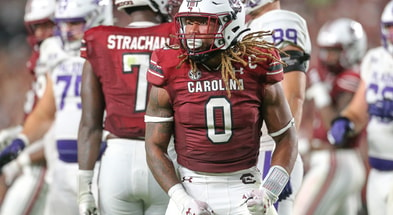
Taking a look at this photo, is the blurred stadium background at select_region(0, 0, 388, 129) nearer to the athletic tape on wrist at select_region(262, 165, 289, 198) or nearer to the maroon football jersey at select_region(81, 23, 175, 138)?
the maroon football jersey at select_region(81, 23, 175, 138)

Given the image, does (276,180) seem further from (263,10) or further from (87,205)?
(263,10)

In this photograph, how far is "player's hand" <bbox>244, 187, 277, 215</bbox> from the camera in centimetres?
394

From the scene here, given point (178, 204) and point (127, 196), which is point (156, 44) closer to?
point (127, 196)

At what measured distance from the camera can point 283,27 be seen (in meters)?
4.95

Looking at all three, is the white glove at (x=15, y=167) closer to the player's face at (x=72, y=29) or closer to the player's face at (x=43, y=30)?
the player's face at (x=43, y=30)

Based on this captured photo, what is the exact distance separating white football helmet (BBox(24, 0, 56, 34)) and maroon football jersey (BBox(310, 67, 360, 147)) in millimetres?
2459

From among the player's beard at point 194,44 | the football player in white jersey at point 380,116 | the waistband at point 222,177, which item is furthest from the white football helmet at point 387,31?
the player's beard at point 194,44

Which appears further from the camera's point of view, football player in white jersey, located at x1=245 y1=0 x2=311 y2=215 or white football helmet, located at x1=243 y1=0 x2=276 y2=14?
white football helmet, located at x1=243 y1=0 x2=276 y2=14

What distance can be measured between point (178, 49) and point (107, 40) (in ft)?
2.72

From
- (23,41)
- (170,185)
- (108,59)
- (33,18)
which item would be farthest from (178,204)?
(23,41)

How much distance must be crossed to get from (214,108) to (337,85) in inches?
164

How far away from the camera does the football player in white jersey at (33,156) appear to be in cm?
719

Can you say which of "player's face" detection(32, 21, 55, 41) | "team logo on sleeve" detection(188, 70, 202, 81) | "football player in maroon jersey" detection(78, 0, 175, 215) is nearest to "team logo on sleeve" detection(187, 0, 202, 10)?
"team logo on sleeve" detection(188, 70, 202, 81)

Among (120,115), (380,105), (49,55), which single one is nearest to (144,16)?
(120,115)
